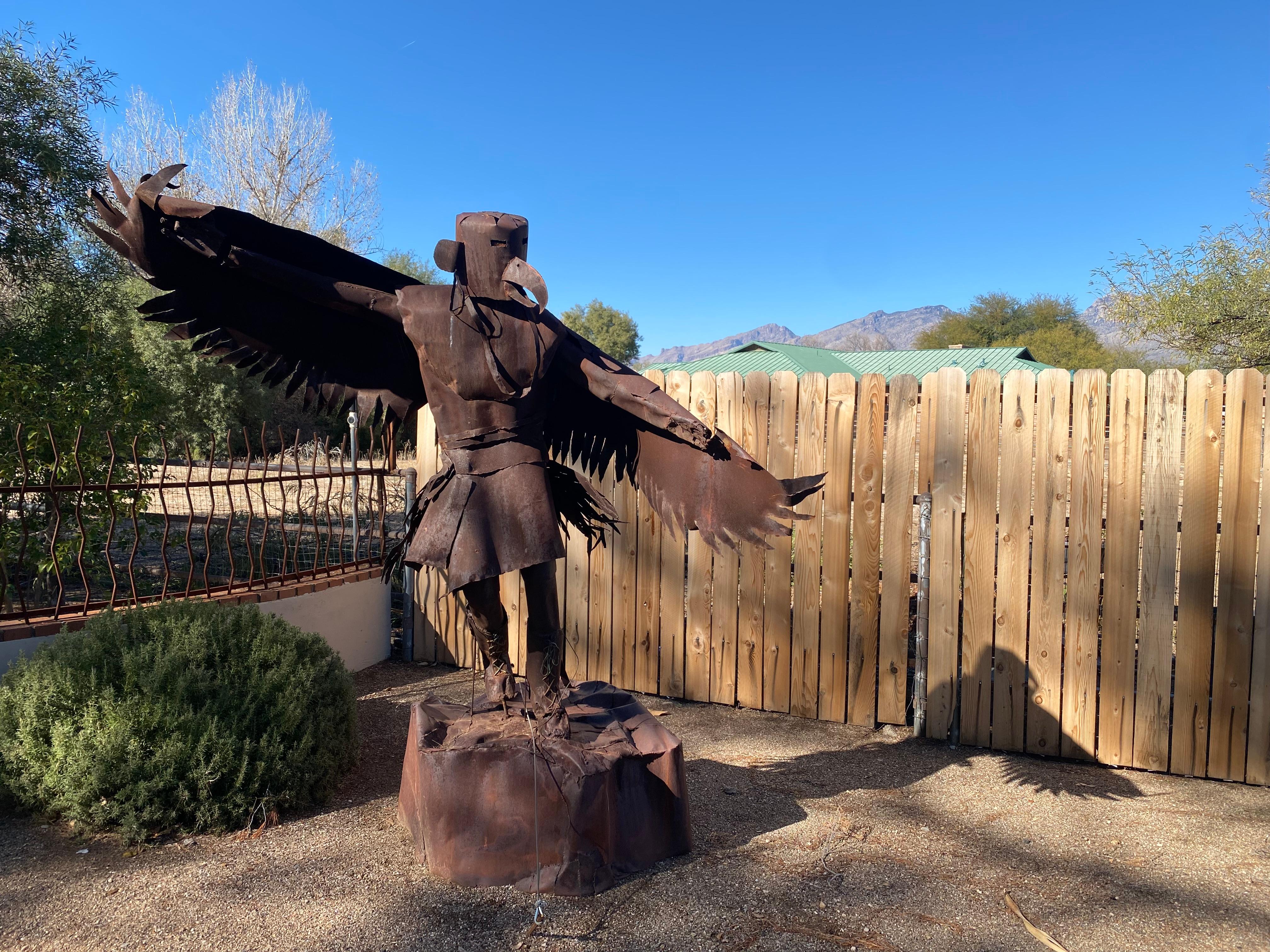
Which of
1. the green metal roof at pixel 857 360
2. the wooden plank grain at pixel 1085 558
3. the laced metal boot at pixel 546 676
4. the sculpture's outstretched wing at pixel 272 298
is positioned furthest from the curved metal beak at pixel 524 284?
the green metal roof at pixel 857 360

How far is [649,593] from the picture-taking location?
514 centimetres

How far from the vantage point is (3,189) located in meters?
6.37

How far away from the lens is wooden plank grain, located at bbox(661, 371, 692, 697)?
199 inches

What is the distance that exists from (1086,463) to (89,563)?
6.52 meters

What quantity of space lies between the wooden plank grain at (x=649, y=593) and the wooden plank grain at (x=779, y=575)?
715mm

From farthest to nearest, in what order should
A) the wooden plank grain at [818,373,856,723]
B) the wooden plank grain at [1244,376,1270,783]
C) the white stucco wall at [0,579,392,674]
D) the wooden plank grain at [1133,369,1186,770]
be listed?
1. the white stucco wall at [0,579,392,674]
2. the wooden plank grain at [818,373,856,723]
3. the wooden plank grain at [1133,369,1186,770]
4. the wooden plank grain at [1244,376,1270,783]

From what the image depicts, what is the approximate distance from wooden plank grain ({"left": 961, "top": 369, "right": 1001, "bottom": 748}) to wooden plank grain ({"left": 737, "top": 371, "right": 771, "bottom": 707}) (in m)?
1.15

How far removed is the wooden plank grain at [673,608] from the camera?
507 centimetres

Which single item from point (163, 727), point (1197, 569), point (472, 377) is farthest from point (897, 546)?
point (163, 727)

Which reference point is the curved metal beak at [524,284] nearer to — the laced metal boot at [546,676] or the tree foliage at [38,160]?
the laced metal boot at [546,676]

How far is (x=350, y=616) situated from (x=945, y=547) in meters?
3.98

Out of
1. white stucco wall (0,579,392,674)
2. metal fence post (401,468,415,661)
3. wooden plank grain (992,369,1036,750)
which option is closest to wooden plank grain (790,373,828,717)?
wooden plank grain (992,369,1036,750)

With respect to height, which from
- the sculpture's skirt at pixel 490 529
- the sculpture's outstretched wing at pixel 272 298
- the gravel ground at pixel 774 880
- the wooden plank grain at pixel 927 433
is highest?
the sculpture's outstretched wing at pixel 272 298

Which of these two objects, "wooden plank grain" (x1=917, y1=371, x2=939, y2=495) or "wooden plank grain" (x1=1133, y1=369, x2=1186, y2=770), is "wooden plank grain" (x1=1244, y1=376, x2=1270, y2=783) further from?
"wooden plank grain" (x1=917, y1=371, x2=939, y2=495)
